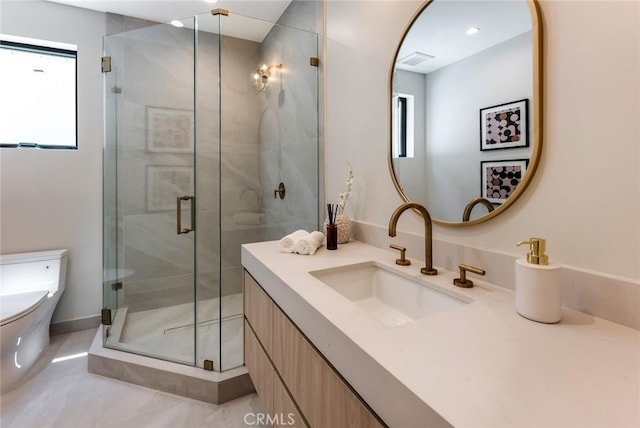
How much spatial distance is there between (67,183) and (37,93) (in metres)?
0.72

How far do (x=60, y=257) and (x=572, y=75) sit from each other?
286 centimetres

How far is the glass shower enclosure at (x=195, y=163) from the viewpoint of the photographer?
203 centimetres

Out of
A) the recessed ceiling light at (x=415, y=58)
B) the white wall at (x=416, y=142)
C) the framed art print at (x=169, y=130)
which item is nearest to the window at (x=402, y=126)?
the white wall at (x=416, y=142)

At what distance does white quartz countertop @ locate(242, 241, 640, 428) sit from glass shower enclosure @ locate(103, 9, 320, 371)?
1.32 meters

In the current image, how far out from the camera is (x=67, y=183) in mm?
2193

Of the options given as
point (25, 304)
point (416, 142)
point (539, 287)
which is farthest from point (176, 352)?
point (539, 287)

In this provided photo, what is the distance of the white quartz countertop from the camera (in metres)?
0.40

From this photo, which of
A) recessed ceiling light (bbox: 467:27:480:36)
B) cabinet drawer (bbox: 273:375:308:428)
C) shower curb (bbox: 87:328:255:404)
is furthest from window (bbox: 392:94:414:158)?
shower curb (bbox: 87:328:255:404)

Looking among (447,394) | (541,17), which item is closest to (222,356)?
(447,394)

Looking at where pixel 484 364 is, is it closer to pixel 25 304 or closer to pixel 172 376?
pixel 172 376

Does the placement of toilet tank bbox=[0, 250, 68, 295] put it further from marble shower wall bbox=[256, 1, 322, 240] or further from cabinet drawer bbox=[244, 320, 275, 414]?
cabinet drawer bbox=[244, 320, 275, 414]

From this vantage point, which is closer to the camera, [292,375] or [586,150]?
[586,150]

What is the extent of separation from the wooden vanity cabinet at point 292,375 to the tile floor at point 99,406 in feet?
1.36

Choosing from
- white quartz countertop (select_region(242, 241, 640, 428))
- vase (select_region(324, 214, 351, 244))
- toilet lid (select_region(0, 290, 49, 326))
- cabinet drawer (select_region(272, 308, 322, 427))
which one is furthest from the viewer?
toilet lid (select_region(0, 290, 49, 326))
